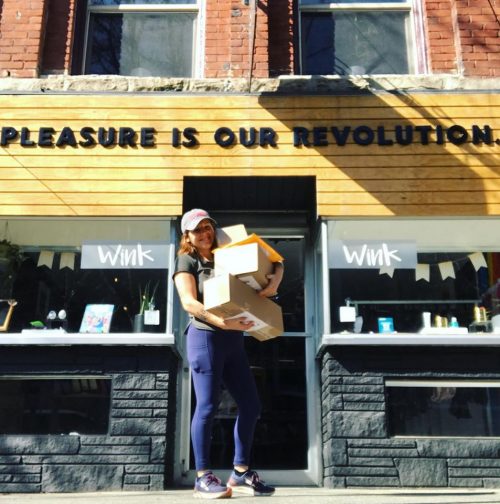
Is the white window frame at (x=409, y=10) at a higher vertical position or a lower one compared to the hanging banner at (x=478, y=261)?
higher

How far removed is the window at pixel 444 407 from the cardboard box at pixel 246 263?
2714 millimetres

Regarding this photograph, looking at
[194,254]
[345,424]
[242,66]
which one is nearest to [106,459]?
[345,424]

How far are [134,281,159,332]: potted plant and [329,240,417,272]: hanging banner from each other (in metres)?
1.79

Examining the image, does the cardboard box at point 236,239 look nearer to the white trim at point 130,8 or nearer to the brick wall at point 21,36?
the brick wall at point 21,36

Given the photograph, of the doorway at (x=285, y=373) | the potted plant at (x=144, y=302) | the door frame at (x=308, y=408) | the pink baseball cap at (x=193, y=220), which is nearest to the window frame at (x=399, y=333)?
the door frame at (x=308, y=408)

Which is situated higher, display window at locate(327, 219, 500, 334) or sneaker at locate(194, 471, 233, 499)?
display window at locate(327, 219, 500, 334)

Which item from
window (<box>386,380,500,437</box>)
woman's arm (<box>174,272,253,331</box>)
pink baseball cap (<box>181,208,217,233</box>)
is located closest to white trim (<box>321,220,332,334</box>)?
window (<box>386,380,500,437</box>)

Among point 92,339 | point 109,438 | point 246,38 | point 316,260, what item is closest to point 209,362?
point 109,438

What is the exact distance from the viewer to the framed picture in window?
259 inches

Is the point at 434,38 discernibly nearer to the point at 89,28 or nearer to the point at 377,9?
the point at 377,9

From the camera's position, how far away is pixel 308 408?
23.1 ft

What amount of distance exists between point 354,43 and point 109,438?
16.6 ft

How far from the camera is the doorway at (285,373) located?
22.5 ft

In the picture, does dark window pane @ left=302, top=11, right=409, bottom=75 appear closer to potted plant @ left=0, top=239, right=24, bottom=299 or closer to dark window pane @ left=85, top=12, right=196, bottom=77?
dark window pane @ left=85, top=12, right=196, bottom=77
